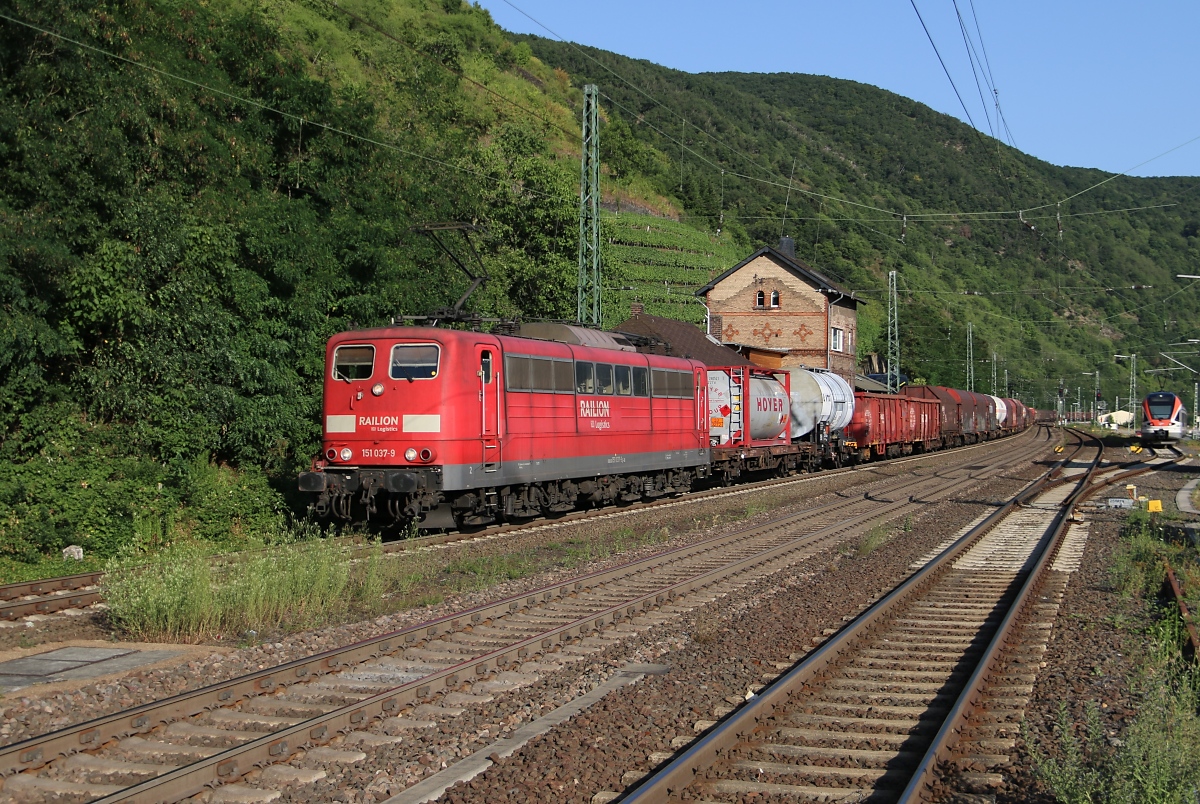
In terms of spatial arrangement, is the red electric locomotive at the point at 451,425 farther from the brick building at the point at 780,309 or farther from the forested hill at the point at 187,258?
the brick building at the point at 780,309

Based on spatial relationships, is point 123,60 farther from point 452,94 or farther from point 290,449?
point 452,94

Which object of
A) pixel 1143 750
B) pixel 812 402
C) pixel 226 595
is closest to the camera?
pixel 1143 750

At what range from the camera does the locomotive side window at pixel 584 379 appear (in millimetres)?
19734

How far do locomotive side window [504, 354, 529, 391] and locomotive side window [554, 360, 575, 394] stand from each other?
980 mm

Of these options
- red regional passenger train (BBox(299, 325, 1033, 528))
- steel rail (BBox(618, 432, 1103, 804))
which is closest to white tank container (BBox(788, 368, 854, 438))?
red regional passenger train (BBox(299, 325, 1033, 528))

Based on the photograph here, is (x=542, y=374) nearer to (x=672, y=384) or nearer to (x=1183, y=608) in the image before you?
(x=672, y=384)

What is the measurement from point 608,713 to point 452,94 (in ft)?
253

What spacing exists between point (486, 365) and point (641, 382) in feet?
20.3

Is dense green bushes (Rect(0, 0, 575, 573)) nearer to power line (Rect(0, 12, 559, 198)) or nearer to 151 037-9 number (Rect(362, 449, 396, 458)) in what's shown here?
power line (Rect(0, 12, 559, 198))

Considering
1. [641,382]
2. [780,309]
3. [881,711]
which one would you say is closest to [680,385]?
[641,382]

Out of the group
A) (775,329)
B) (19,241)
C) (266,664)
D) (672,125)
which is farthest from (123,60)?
(672,125)

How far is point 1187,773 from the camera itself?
5.62 m

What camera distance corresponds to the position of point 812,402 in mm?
34781

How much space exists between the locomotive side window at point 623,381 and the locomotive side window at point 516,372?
3547 mm
